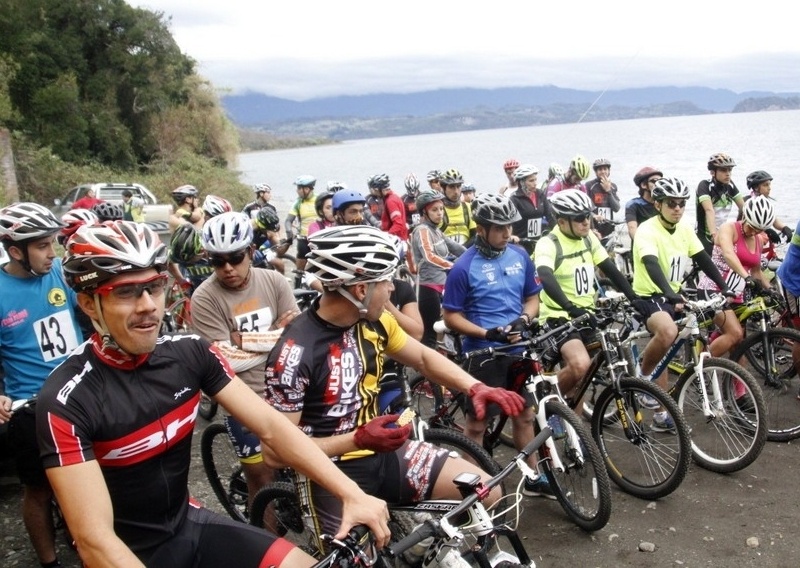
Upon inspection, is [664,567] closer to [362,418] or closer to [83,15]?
[362,418]

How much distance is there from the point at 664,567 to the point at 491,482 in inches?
92.9

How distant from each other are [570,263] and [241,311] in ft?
9.79

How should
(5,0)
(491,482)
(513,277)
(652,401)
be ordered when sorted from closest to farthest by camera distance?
(491,482), (652,401), (513,277), (5,0)

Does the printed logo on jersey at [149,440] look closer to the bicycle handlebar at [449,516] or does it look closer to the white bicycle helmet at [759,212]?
the bicycle handlebar at [449,516]

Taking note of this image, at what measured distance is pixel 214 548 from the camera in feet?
9.46

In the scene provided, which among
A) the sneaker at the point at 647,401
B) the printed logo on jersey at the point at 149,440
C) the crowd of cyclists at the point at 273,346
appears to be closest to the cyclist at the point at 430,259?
the crowd of cyclists at the point at 273,346

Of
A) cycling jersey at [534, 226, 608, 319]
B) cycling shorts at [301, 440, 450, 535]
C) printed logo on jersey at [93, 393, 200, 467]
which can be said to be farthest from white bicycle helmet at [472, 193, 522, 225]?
printed logo on jersey at [93, 393, 200, 467]

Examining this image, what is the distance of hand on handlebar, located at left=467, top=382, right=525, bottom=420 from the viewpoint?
3.27 metres

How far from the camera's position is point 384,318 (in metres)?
3.77

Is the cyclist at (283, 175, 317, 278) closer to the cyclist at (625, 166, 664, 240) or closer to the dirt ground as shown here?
the cyclist at (625, 166, 664, 240)

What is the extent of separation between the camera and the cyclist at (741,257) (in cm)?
664

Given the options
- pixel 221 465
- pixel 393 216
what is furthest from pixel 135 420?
pixel 393 216

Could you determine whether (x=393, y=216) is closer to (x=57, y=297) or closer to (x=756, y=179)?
(x=756, y=179)

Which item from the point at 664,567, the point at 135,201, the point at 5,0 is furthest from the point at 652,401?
the point at 5,0
